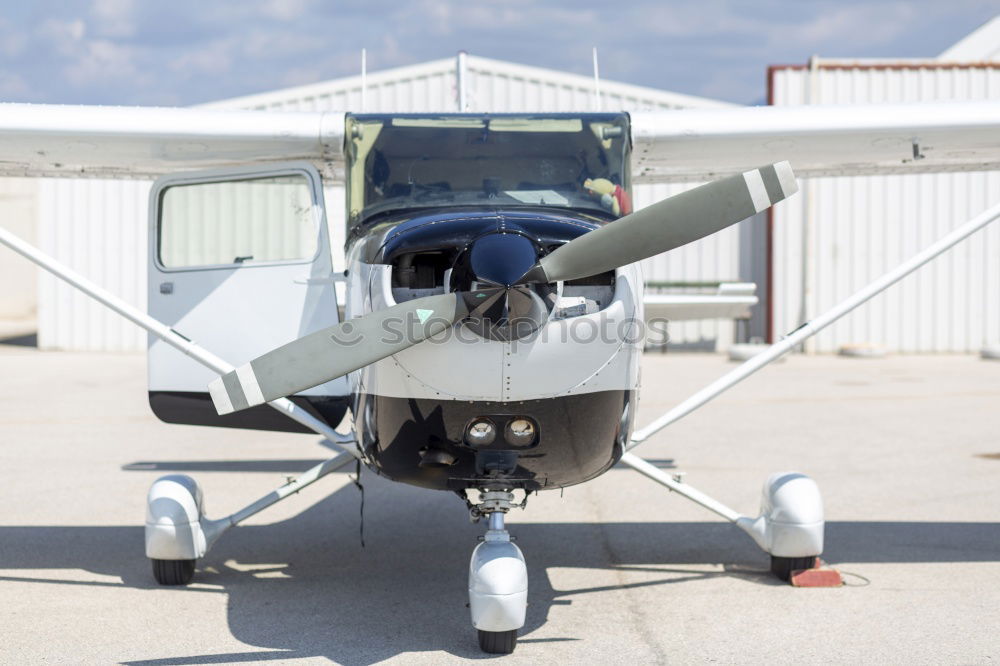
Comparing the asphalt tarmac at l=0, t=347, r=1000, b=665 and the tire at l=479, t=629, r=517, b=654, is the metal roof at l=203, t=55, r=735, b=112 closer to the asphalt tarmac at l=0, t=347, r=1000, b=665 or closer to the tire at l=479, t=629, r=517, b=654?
the asphalt tarmac at l=0, t=347, r=1000, b=665

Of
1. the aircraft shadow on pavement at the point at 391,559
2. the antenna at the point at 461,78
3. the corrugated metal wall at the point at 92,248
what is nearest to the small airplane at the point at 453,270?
the aircraft shadow on pavement at the point at 391,559

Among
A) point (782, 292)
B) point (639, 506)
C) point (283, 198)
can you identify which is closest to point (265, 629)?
point (283, 198)

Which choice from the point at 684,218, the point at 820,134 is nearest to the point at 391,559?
the point at 684,218

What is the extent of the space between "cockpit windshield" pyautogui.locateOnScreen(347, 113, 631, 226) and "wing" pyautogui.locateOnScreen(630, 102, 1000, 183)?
0.68 meters

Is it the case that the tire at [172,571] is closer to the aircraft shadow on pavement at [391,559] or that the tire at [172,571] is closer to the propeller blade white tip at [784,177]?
the aircraft shadow on pavement at [391,559]

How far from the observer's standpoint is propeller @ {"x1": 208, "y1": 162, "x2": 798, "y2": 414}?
3.64 metres

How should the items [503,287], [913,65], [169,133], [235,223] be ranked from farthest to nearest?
1. [913,65]
2. [235,223]
3. [169,133]
4. [503,287]

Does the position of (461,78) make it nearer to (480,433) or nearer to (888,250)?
(480,433)

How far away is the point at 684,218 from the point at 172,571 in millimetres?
3046

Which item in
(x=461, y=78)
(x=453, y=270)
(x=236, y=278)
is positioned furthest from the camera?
(x=461, y=78)

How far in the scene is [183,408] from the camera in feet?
18.5

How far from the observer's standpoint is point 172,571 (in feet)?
17.3

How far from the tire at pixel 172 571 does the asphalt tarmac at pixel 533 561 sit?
86 mm

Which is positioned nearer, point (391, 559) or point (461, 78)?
point (391, 559)
